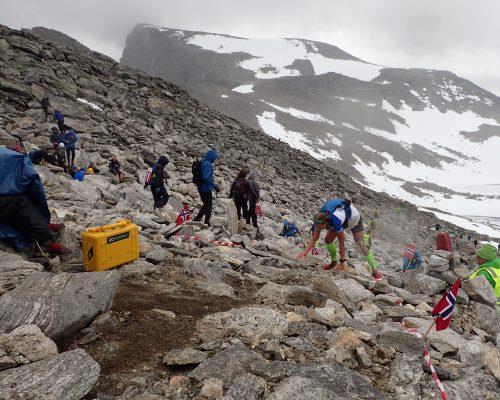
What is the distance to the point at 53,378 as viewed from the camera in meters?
3.13

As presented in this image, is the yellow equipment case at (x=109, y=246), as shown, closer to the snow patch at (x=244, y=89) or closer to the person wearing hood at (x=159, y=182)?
the person wearing hood at (x=159, y=182)

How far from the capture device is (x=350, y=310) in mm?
5855

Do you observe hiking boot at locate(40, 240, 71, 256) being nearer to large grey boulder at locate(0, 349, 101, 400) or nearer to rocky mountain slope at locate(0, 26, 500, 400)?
rocky mountain slope at locate(0, 26, 500, 400)

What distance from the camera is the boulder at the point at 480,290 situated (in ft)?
21.9

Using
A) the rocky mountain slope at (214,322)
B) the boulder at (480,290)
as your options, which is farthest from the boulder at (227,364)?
the boulder at (480,290)

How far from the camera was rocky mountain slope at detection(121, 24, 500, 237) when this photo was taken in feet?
267

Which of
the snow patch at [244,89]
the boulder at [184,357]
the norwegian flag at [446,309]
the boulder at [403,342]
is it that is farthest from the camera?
the snow patch at [244,89]

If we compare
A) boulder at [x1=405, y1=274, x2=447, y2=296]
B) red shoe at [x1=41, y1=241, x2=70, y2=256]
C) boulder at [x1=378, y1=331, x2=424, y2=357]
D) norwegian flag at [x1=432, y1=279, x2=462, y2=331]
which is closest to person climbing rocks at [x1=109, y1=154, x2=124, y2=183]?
red shoe at [x1=41, y1=241, x2=70, y2=256]

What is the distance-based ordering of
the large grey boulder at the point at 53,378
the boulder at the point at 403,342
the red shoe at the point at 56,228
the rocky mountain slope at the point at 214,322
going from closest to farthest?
the large grey boulder at the point at 53,378
the rocky mountain slope at the point at 214,322
the boulder at the point at 403,342
the red shoe at the point at 56,228

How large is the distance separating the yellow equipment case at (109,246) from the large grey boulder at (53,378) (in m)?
2.25

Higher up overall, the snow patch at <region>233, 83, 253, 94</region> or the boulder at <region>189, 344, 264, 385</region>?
the snow patch at <region>233, 83, 253, 94</region>

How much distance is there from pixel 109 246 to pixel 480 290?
245 inches

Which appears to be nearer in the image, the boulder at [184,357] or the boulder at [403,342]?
the boulder at [184,357]

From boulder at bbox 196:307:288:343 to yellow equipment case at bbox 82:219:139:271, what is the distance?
191 cm
